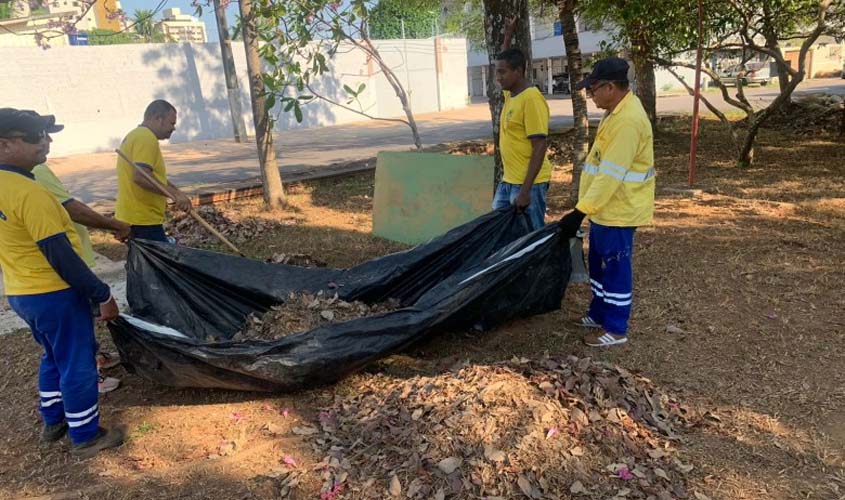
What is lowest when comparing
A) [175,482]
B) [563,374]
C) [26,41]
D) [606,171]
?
[175,482]

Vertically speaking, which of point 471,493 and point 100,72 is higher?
point 100,72

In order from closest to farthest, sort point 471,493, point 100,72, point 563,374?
point 471,493, point 563,374, point 100,72

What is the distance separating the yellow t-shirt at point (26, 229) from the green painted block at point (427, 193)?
11.4ft

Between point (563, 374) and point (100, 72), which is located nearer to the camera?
point (563, 374)

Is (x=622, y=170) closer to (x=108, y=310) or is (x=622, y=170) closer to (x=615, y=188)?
(x=615, y=188)

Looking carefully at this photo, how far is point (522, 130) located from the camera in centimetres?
378

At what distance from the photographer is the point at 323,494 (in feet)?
7.30

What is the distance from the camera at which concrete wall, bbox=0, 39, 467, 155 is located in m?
15.8

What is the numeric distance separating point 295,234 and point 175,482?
13.0ft

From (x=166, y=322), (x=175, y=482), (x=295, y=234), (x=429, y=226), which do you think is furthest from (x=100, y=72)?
(x=175, y=482)

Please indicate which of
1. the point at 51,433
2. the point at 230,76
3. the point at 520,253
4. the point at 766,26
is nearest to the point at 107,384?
the point at 51,433

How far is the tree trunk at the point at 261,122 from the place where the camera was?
23.0ft

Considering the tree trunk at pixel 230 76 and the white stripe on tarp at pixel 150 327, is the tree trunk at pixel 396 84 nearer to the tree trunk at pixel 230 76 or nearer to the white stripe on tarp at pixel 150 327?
the white stripe on tarp at pixel 150 327

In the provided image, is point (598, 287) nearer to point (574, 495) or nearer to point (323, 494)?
point (574, 495)
